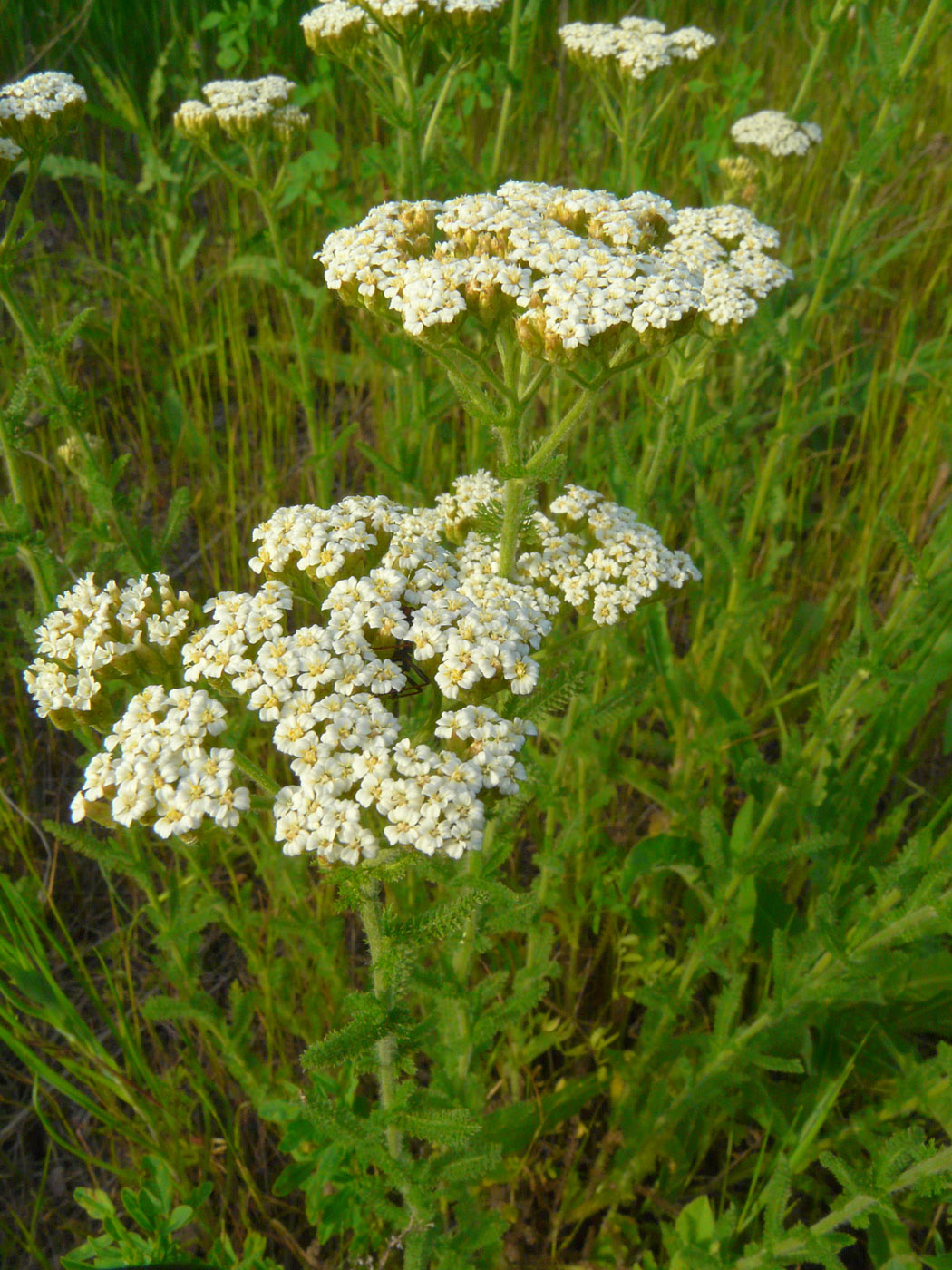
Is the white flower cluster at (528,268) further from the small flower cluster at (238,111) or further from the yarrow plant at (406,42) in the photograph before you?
the small flower cluster at (238,111)

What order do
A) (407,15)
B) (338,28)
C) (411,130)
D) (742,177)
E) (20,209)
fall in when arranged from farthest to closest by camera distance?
(742,177), (338,28), (411,130), (407,15), (20,209)

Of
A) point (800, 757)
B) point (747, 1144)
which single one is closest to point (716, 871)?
point (800, 757)

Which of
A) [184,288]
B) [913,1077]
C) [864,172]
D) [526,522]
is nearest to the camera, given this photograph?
[526,522]

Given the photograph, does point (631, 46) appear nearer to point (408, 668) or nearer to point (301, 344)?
point (301, 344)

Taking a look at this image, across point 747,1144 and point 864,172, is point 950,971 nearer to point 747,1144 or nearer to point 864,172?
point 747,1144

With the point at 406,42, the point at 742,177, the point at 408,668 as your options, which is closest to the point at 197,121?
the point at 406,42

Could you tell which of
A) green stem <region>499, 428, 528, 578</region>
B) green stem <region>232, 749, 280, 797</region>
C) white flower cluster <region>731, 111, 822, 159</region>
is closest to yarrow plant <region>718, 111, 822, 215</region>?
white flower cluster <region>731, 111, 822, 159</region>

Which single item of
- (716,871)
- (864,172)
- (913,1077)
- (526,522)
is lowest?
(913,1077)
